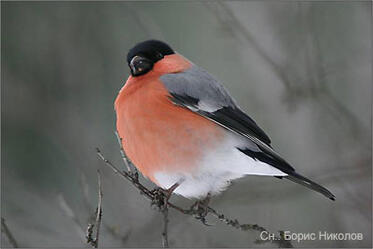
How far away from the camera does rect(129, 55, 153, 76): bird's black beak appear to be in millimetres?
2734

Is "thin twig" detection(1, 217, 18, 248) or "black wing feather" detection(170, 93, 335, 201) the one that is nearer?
"thin twig" detection(1, 217, 18, 248)

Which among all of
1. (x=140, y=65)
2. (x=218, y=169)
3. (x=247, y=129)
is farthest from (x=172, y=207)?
(x=140, y=65)

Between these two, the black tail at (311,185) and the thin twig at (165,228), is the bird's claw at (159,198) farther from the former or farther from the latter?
the black tail at (311,185)

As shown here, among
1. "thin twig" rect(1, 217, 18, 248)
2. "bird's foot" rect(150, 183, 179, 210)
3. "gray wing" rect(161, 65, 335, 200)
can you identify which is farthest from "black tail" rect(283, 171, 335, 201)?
"thin twig" rect(1, 217, 18, 248)

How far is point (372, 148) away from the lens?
9.20 ft

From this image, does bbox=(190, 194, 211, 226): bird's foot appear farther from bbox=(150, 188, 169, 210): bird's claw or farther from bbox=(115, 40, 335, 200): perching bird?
bbox=(150, 188, 169, 210): bird's claw

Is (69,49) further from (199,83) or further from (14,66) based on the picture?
(199,83)

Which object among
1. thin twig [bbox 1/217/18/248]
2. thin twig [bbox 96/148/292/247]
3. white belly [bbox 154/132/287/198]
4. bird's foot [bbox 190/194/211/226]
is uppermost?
white belly [bbox 154/132/287/198]

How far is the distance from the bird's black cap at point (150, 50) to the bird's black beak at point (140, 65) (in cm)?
2

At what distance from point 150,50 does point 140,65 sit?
0.09 metres

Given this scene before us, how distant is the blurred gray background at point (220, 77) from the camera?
9.45 ft

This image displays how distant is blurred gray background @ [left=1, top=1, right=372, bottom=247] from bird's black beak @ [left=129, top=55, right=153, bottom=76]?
382 millimetres

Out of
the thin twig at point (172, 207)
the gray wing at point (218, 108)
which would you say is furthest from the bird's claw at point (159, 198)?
the gray wing at point (218, 108)

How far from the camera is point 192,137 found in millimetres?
2496
